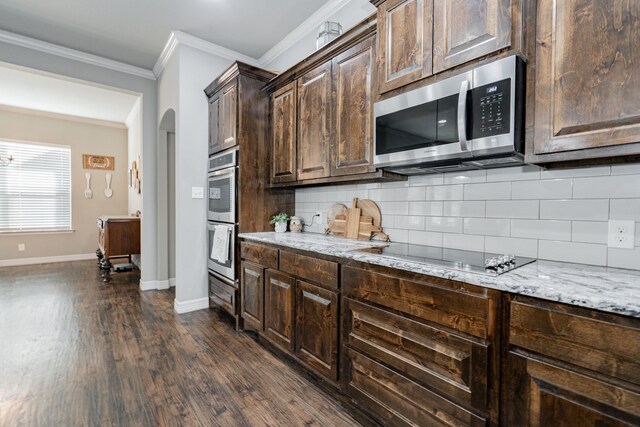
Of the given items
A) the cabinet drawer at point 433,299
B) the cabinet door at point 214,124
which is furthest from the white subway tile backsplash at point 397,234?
the cabinet door at point 214,124

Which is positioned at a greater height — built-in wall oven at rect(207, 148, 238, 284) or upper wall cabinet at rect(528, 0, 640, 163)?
upper wall cabinet at rect(528, 0, 640, 163)

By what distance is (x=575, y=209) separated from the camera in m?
1.40

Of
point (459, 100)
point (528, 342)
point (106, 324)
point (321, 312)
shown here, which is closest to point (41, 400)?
point (106, 324)

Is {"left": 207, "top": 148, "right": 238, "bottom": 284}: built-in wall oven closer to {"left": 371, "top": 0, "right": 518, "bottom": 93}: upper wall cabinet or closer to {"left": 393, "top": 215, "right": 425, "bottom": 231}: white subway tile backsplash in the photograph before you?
{"left": 393, "top": 215, "right": 425, "bottom": 231}: white subway tile backsplash

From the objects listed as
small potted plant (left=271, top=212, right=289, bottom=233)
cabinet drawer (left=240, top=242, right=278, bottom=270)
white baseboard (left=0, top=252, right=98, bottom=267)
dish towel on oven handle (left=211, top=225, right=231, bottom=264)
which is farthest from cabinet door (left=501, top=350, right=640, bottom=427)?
white baseboard (left=0, top=252, right=98, bottom=267)

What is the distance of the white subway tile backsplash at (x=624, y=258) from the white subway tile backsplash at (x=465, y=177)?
0.64 metres

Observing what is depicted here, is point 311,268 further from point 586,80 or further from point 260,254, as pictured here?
point 586,80

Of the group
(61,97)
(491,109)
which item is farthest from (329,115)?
(61,97)

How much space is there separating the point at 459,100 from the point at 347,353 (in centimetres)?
143

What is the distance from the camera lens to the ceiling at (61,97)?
14.6ft

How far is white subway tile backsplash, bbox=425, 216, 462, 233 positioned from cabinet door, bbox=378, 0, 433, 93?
85cm

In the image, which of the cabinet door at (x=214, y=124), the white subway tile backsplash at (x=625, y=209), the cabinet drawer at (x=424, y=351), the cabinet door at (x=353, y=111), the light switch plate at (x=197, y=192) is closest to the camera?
the cabinet drawer at (x=424, y=351)

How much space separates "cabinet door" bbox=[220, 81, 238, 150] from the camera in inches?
115

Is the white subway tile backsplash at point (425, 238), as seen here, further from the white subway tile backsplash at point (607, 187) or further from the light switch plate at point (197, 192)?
the light switch plate at point (197, 192)
